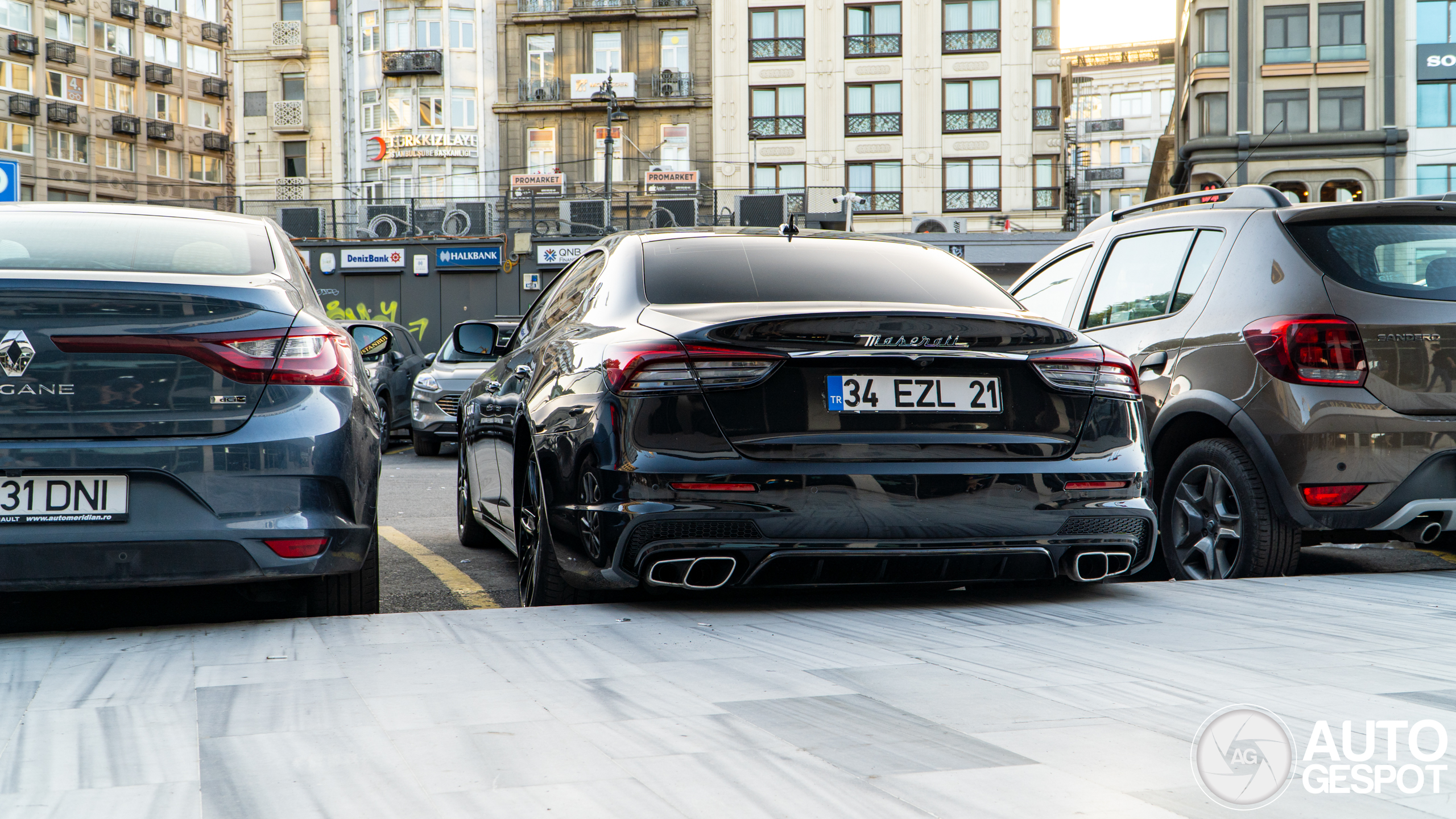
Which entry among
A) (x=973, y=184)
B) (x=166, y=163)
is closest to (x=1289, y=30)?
(x=973, y=184)

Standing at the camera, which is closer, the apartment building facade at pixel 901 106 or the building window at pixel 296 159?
the apartment building facade at pixel 901 106

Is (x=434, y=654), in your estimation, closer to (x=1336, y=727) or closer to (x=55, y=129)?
(x=1336, y=727)

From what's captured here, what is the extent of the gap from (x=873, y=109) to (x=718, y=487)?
47.2m

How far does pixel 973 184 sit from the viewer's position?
4875 cm

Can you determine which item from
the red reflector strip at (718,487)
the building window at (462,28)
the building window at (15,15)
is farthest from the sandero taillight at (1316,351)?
the building window at (15,15)

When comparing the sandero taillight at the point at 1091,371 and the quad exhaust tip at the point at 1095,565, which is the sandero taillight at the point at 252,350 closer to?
the sandero taillight at the point at 1091,371

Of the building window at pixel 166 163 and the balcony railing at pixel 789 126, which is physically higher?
the building window at pixel 166 163

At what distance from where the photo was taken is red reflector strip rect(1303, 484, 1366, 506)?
4.57m

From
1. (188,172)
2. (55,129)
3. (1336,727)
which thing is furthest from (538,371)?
(188,172)

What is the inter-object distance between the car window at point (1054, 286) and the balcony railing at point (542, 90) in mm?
46028

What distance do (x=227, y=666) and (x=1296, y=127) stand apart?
48838 mm

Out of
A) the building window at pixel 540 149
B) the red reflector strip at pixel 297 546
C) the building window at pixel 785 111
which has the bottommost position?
the red reflector strip at pixel 297 546

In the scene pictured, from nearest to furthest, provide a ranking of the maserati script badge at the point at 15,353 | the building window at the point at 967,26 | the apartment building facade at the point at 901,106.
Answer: the maserati script badge at the point at 15,353 < the apartment building facade at the point at 901,106 < the building window at the point at 967,26

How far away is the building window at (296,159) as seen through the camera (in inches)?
2215
